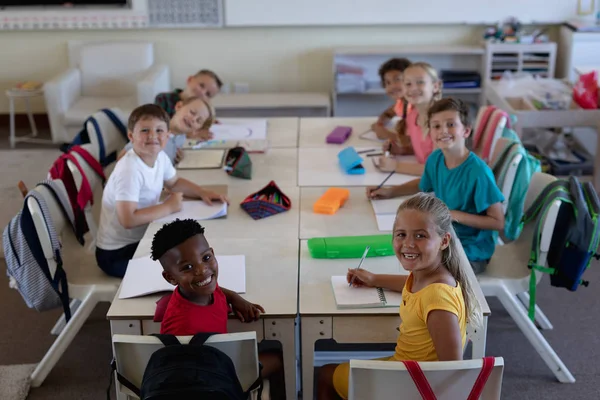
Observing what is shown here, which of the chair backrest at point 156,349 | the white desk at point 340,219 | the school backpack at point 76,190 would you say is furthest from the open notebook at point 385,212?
the school backpack at point 76,190

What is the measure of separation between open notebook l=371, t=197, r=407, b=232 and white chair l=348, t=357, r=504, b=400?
948 millimetres

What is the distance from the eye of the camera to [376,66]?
19.5 ft

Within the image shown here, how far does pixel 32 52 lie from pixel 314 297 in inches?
182

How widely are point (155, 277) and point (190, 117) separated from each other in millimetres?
1408

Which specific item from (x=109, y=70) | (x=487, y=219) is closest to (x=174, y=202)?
(x=487, y=219)

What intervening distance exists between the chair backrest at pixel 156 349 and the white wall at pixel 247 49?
4306mm

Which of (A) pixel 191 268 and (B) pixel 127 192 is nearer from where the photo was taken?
(A) pixel 191 268

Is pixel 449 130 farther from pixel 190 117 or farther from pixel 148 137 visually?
pixel 190 117

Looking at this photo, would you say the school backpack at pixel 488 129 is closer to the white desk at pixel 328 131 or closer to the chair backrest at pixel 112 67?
the white desk at pixel 328 131

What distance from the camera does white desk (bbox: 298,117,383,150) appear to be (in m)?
3.77

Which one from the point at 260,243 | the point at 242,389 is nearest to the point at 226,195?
the point at 260,243

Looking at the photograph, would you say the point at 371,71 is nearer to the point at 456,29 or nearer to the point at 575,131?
the point at 456,29

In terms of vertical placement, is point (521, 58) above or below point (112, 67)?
above

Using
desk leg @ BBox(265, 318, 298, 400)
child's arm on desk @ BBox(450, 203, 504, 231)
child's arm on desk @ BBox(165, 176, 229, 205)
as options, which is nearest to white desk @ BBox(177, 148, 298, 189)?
child's arm on desk @ BBox(165, 176, 229, 205)
